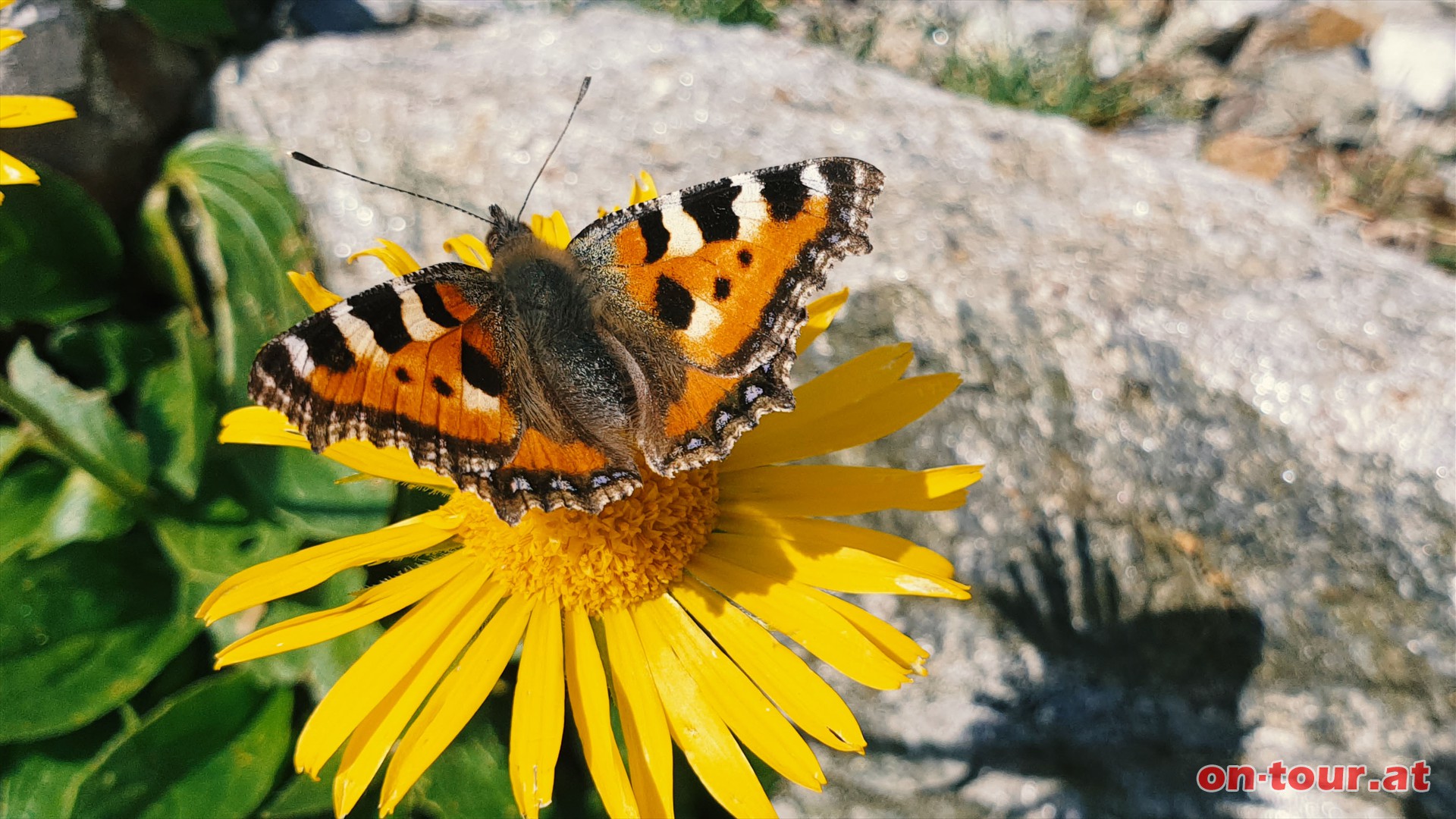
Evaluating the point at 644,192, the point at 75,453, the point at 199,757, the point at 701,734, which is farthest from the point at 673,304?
the point at 199,757

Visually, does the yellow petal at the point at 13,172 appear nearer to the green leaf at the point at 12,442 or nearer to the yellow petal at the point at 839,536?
the green leaf at the point at 12,442

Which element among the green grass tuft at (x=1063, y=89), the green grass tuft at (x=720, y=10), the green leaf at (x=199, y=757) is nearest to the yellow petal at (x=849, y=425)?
the green leaf at (x=199, y=757)

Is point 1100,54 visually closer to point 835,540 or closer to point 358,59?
point 358,59

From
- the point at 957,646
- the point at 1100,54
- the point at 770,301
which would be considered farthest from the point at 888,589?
the point at 1100,54

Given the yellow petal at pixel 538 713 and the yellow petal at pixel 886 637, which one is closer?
the yellow petal at pixel 538 713

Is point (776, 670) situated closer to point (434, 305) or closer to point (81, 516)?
point (434, 305)

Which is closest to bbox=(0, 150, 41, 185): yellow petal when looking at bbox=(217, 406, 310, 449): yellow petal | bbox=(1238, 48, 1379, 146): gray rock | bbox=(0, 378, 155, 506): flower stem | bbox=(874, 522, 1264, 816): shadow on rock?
bbox=(0, 378, 155, 506): flower stem

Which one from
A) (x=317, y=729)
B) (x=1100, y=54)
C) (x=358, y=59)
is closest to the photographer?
(x=317, y=729)
